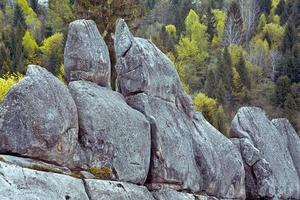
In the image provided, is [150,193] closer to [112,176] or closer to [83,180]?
[112,176]

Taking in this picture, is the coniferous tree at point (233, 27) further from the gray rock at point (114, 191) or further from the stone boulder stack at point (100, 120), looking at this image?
the gray rock at point (114, 191)

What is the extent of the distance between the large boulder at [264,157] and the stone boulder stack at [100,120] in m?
7.36

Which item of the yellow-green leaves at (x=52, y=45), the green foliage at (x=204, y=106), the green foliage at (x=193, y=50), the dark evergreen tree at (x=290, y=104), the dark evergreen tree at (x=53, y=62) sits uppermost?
the green foliage at (x=204, y=106)

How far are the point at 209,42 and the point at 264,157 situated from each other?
335 ft

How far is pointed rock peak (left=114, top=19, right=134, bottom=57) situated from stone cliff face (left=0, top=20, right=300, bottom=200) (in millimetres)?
34

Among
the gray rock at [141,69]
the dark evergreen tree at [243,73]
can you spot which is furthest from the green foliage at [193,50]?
the gray rock at [141,69]

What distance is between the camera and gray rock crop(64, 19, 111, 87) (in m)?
20.2

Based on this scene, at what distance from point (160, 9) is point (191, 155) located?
126 m

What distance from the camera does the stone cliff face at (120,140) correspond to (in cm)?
1683

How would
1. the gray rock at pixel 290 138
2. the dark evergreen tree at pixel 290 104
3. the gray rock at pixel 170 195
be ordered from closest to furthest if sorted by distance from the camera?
the gray rock at pixel 170 195 < the gray rock at pixel 290 138 < the dark evergreen tree at pixel 290 104

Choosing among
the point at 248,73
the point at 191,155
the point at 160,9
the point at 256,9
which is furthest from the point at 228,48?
the point at 191,155

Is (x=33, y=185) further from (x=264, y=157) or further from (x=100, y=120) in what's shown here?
(x=264, y=157)

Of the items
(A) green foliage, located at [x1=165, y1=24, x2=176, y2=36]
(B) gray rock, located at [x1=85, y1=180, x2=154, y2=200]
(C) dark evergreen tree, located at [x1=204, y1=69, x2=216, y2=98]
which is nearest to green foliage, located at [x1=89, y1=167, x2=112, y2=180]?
(B) gray rock, located at [x1=85, y1=180, x2=154, y2=200]

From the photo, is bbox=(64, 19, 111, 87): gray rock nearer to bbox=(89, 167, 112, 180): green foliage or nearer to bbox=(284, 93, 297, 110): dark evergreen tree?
bbox=(89, 167, 112, 180): green foliage
